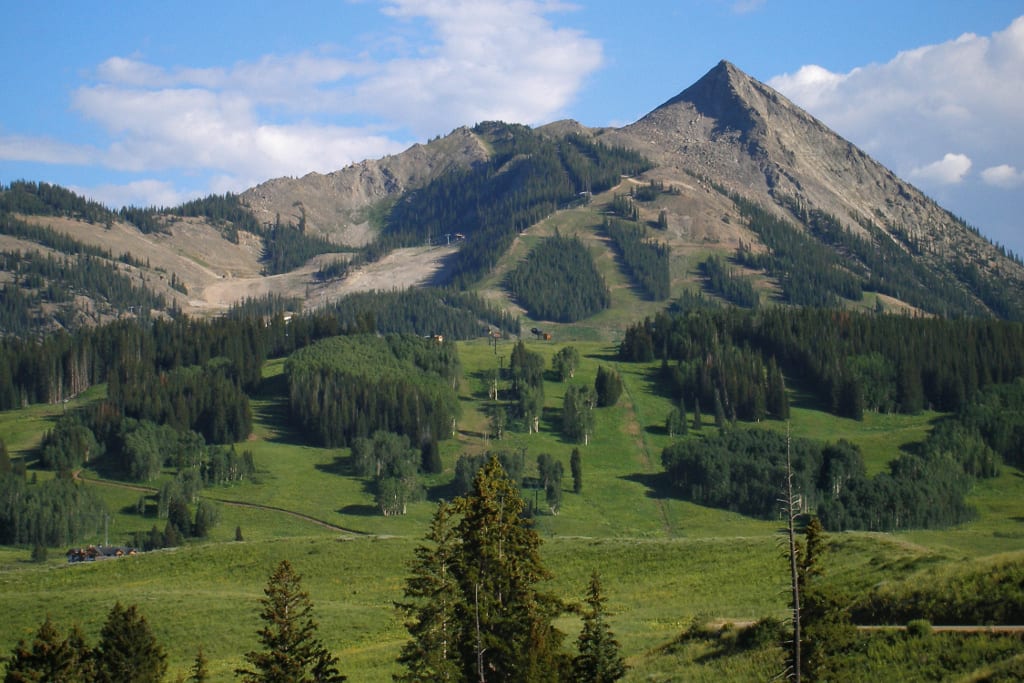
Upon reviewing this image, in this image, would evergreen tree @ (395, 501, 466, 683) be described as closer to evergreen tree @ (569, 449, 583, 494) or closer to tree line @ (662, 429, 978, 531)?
tree line @ (662, 429, 978, 531)

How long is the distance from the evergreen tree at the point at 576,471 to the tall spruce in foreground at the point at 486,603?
133 meters

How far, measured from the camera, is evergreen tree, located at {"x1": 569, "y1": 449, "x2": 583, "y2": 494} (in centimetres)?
18112

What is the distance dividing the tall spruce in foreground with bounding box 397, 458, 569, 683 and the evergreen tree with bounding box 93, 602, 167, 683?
15.3 metres

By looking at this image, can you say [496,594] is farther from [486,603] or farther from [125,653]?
[125,653]

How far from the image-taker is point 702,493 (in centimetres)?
17988

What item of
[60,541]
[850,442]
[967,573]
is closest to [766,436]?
[850,442]

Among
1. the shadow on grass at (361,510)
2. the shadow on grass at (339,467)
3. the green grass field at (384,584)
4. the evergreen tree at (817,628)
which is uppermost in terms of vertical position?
the evergreen tree at (817,628)

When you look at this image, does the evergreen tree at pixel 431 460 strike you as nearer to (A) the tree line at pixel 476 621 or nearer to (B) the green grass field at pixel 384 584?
(B) the green grass field at pixel 384 584

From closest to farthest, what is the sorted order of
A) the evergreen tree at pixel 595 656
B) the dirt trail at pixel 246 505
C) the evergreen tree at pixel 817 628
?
the evergreen tree at pixel 817 628 < the evergreen tree at pixel 595 656 < the dirt trail at pixel 246 505

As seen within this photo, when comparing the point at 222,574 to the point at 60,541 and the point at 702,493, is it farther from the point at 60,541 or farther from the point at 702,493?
the point at 702,493

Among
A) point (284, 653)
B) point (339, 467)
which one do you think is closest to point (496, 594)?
point (284, 653)

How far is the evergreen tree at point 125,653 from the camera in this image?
5462 centimetres

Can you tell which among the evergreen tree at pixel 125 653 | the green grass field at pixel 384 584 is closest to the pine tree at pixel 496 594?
the green grass field at pixel 384 584

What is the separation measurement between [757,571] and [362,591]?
32.4 metres
